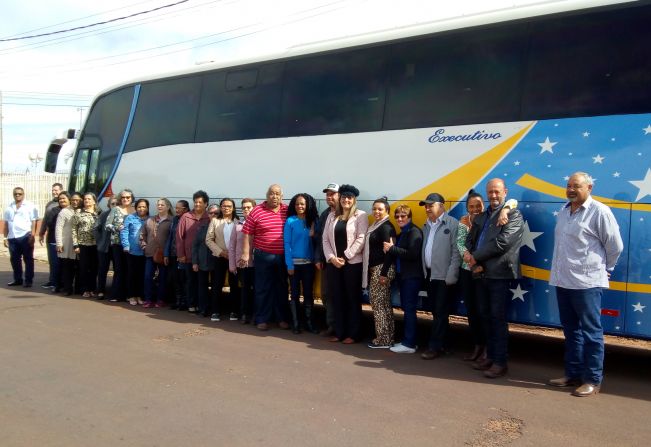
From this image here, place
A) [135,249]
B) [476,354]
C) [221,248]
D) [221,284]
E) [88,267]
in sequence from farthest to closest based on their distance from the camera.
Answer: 1. [88,267]
2. [135,249]
3. [221,284]
4. [221,248]
5. [476,354]

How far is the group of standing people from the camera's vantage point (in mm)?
5242

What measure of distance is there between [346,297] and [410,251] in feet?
3.78

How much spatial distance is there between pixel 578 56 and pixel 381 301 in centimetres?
344

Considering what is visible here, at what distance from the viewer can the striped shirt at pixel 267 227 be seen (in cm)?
777

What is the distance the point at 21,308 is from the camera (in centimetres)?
896

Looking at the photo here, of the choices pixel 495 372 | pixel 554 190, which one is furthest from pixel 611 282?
pixel 495 372

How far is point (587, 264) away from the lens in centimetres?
516

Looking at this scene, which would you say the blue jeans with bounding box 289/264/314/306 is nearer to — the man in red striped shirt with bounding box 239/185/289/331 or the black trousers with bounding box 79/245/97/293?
the man in red striped shirt with bounding box 239/185/289/331

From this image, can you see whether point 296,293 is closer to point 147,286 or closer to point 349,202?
point 349,202

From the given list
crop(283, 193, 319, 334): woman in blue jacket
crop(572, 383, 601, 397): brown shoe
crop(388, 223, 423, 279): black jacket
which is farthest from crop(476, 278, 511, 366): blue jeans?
crop(283, 193, 319, 334): woman in blue jacket

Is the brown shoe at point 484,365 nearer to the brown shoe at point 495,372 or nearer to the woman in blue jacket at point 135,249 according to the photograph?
the brown shoe at point 495,372

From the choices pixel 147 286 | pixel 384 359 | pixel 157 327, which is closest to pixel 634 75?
pixel 384 359

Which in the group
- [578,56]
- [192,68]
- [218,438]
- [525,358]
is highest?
[192,68]

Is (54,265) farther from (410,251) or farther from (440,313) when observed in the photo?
(440,313)
